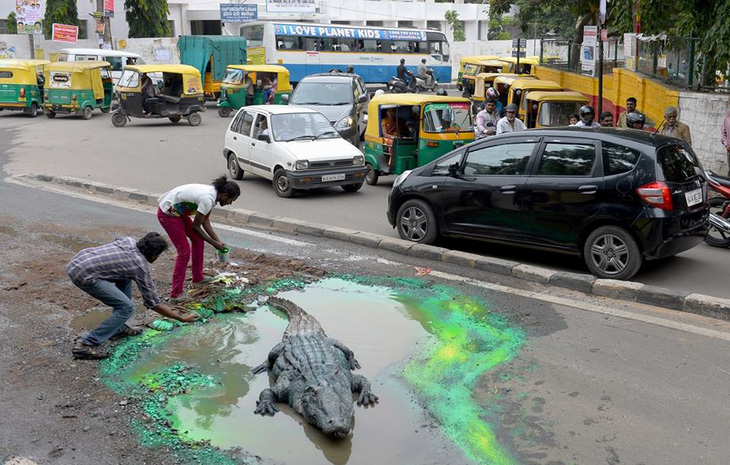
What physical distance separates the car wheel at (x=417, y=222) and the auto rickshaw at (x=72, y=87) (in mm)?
22384

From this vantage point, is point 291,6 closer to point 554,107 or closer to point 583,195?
point 554,107

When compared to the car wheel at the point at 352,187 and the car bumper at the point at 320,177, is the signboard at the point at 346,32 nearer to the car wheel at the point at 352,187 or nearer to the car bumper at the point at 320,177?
the car wheel at the point at 352,187

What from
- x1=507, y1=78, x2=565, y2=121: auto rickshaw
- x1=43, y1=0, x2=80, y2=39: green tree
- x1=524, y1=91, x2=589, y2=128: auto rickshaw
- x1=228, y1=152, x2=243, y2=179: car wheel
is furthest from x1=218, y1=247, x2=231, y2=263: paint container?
x1=43, y1=0, x2=80, y2=39: green tree

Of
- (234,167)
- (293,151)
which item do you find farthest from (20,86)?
(293,151)

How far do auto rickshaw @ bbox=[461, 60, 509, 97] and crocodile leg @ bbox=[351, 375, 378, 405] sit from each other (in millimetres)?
30359

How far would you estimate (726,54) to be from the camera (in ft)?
48.4

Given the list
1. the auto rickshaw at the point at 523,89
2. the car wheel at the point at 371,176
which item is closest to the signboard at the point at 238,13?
the auto rickshaw at the point at 523,89

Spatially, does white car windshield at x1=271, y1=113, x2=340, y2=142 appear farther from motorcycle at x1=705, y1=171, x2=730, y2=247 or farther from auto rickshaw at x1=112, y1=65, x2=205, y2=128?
auto rickshaw at x1=112, y1=65, x2=205, y2=128

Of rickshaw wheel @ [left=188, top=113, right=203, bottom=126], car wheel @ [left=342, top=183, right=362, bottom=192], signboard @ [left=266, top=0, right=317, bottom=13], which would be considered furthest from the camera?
signboard @ [left=266, top=0, right=317, bottom=13]

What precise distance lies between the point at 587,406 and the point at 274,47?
3610 cm

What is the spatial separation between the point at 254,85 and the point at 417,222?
2119cm

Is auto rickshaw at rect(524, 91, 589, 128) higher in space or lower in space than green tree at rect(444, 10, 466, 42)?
lower

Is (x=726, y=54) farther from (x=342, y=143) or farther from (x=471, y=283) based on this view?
(x=471, y=283)

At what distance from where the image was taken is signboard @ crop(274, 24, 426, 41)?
131 feet
